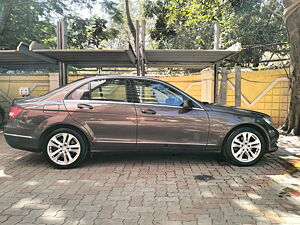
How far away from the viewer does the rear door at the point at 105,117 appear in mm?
4430

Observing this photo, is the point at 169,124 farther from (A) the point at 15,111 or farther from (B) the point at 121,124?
(A) the point at 15,111

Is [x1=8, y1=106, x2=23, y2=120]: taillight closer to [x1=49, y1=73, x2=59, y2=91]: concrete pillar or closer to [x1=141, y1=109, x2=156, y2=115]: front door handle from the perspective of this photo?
[x1=141, y1=109, x2=156, y2=115]: front door handle

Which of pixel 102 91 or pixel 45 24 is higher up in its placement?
pixel 45 24

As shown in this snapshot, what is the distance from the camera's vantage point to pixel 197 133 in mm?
4523

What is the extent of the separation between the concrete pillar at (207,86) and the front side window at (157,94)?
15.7 ft

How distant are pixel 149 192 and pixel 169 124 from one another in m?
1.34

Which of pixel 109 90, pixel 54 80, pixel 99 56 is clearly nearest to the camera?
pixel 109 90

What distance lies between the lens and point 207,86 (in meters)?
9.52

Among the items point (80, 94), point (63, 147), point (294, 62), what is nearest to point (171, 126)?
point (80, 94)

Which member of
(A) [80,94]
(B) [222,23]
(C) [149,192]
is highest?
(B) [222,23]

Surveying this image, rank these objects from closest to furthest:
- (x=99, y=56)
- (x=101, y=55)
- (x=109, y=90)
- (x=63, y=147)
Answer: (x=63, y=147), (x=109, y=90), (x=101, y=55), (x=99, y=56)

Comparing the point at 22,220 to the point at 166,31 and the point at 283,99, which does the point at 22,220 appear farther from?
the point at 166,31

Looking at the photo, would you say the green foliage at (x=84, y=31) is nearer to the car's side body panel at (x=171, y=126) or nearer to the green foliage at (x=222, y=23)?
the green foliage at (x=222, y=23)

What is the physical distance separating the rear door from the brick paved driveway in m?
0.50
